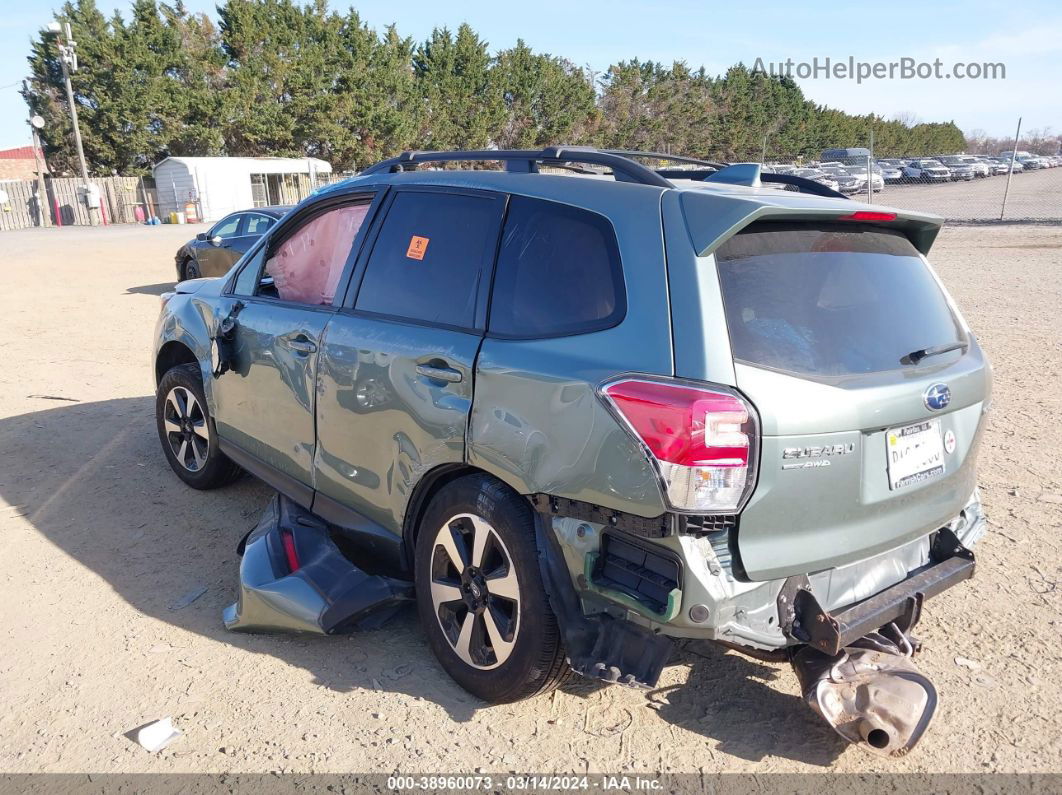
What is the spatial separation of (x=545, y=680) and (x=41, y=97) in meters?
57.0

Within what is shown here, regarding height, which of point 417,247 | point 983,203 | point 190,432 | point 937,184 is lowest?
point 937,184

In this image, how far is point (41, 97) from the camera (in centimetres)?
4841

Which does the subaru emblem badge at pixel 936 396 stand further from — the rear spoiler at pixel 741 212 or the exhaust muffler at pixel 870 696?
the exhaust muffler at pixel 870 696

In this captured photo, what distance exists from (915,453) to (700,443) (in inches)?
35.9

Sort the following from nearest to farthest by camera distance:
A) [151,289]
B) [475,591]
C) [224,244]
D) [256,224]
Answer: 1. [475,591]
2. [256,224]
3. [224,244]
4. [151,289]

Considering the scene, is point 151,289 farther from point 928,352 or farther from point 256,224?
point 928,352

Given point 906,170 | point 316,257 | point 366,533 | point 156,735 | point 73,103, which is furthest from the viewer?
point 906,170

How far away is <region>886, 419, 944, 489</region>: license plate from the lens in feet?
8.79

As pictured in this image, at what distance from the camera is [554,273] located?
2.81 m

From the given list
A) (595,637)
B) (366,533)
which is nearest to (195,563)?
(366,533)

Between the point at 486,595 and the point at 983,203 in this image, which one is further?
the point at 983,203

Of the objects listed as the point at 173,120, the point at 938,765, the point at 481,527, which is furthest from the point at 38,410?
the point at 173,120

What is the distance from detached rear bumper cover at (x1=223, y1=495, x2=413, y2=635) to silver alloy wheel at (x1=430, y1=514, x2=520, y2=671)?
359 millimetres

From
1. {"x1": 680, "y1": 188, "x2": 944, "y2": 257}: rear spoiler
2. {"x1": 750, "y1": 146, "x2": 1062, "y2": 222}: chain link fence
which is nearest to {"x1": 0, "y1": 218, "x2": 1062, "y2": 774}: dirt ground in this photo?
{"x1": 680, "y1": 188, "x2": 944, "y2": 257}: rear spoiler
